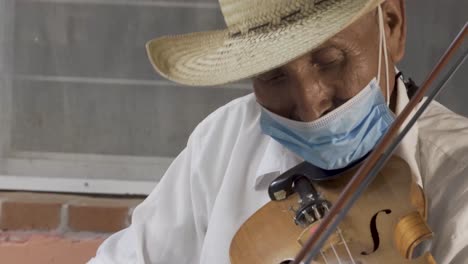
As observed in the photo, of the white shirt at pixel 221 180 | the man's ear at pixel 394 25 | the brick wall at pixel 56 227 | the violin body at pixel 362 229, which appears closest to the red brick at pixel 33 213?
the brick wall at pixel 56 227

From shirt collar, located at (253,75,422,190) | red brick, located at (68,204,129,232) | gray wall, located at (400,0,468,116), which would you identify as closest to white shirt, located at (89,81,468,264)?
shirt collar, located at (253,75,422,190)

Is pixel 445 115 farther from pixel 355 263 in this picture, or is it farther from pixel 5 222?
pixel 5 222

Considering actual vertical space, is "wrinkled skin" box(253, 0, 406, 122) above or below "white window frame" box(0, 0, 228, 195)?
below

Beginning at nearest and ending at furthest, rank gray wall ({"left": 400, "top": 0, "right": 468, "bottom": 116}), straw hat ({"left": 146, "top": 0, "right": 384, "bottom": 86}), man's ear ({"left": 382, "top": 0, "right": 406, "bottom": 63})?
straw hat ({"left": 146, "top": 0, "right": 384, "bottom": 86}) → man's ear ({"left": 382, "top": 0, "right": 406, "bottom": 63}) → gray wall ({"left": 400, "top": 0, "right": 468, "bottom": 116})

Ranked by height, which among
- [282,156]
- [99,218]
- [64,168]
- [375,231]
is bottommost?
[375,231]

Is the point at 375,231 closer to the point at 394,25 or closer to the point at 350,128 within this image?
the point at 350,128

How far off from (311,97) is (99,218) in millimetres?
651

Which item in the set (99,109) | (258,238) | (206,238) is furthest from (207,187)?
(99,109)

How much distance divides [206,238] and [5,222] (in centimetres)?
51

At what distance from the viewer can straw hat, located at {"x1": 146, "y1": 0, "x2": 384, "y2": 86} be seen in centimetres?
69

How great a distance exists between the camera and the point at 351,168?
30.8 inches

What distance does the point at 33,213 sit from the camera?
4.25 feet

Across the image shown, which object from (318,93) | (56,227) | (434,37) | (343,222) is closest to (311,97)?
(318,93)

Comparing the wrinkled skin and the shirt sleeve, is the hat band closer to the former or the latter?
the wrinkled skin
